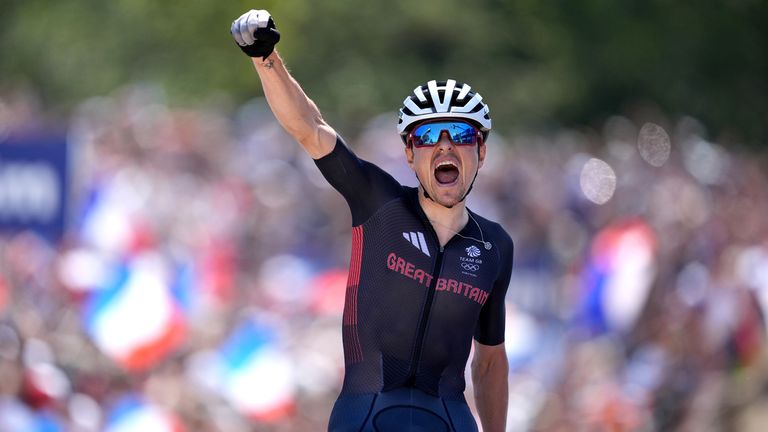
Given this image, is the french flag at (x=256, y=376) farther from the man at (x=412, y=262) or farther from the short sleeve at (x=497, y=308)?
the man at (x=412, y=262)

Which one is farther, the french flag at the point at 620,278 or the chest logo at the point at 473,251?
the french flag at the point at 620,278

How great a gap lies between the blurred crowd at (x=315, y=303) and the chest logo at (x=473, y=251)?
500 centimetres

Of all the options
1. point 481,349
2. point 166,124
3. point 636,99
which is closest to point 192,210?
point 166,124

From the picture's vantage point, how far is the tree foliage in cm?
2636

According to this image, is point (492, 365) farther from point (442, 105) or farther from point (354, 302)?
Result: point (442, 105)

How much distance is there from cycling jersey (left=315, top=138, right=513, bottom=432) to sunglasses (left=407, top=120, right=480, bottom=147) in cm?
22

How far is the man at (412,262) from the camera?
20.9 ft

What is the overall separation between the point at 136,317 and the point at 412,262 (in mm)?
6666

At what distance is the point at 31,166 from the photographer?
13031 millimetres

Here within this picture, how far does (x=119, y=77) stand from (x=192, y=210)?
45.2 ft

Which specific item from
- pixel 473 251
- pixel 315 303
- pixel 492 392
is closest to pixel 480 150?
pixel 473 251

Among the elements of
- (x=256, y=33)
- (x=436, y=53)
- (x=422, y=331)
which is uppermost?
(x=436, y=53)

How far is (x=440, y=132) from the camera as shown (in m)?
6.59

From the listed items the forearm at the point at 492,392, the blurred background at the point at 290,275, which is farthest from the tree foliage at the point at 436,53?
the forearm at the point at 492,392
